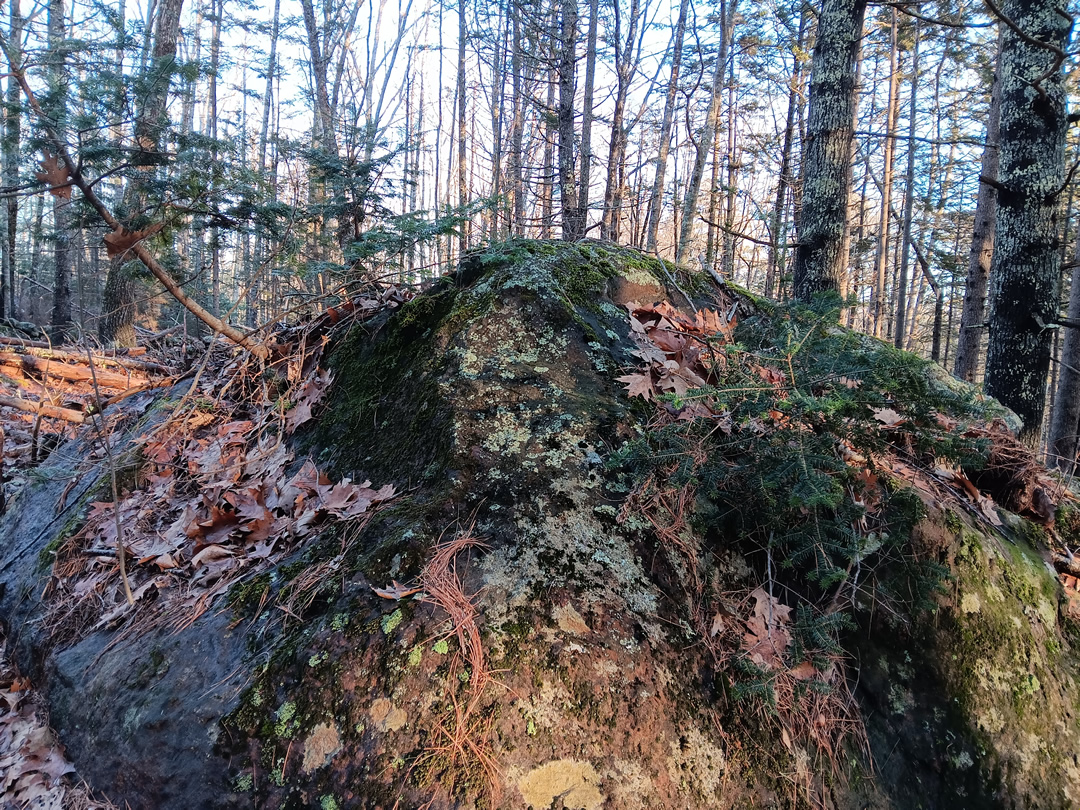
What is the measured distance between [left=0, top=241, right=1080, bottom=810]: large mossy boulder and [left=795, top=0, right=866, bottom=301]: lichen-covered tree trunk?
2.95 meters

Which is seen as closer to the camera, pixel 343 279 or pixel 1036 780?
pixel 1036 780

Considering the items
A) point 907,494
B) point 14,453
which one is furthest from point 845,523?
point 14,453

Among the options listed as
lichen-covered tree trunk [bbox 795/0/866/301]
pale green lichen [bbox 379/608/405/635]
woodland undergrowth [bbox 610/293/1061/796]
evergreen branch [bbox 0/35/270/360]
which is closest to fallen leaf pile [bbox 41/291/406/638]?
evergreen branch [bbox 0/35/270/360]

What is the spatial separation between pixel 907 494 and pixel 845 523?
0.35m

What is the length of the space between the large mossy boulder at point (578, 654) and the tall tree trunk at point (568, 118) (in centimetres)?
541

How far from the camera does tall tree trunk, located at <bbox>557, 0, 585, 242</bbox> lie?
6895 mm

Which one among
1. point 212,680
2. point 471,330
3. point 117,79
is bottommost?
point 212,680

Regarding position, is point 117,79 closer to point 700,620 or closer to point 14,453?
point 14,453

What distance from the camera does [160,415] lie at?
11.0ft

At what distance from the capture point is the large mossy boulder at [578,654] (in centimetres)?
141

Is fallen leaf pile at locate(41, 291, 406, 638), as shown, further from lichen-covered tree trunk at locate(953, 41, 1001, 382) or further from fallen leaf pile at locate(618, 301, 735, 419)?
lichen-covered tree trunk at locate(953, 41, 1001, 382)

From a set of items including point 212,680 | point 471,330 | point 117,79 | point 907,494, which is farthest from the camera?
point 117,79

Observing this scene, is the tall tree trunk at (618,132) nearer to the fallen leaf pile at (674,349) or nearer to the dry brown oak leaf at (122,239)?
the fallen leaf pile at (674,349)

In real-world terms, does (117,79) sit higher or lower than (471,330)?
higher
